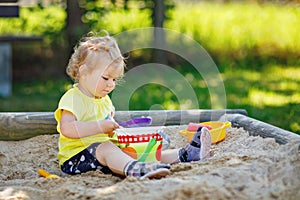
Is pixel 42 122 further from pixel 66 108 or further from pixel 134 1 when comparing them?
pixel 134 1

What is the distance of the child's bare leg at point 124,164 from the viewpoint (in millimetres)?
2498

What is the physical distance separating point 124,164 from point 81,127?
0.88 ft

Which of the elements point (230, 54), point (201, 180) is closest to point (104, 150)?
point (201, 180)

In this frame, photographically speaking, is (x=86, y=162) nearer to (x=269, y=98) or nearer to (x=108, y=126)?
(x=108, y=126)

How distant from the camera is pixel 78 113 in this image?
2840 millimetres

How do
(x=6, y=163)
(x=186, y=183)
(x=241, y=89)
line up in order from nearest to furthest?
1. (x=186, y=183)
2. (x=6, y=163)
3. (x=241, y=89)

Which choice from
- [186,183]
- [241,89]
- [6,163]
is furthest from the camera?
[241,89]

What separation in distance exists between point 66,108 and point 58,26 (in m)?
3.89

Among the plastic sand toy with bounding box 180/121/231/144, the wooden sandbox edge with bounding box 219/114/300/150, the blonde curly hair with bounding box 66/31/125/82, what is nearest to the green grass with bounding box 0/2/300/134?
the wooden sandbox edge with bounding box 219/114/300/150

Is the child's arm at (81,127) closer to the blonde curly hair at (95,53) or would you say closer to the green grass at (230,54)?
the blonde curly hair at (95,53)

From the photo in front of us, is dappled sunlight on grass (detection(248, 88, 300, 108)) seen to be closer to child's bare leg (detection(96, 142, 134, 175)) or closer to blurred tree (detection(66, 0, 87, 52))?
blurred tree (detection(66, 0, 87, 52))

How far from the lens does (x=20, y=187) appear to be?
2.55 meters

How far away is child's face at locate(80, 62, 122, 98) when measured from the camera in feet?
9.30

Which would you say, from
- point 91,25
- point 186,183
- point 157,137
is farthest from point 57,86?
point 186,183
